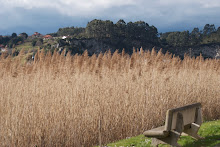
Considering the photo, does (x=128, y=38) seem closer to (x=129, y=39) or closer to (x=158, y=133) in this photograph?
(x=129, y=39)

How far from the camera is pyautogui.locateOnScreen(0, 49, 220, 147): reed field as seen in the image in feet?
16.9

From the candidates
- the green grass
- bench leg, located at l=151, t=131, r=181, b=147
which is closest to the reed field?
the green grass

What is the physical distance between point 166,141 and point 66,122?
1886 millimetres

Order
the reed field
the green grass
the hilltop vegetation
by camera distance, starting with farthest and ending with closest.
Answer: the hilltop vegetation → the green grass → the reed field

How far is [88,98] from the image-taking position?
614cm

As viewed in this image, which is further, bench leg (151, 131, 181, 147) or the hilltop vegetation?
the hilltop vegetation

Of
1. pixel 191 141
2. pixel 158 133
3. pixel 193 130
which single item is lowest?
pixel 191 141

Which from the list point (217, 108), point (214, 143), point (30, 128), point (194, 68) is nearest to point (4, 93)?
point (30, 128)

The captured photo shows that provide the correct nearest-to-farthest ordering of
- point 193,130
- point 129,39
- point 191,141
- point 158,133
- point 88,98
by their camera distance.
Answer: point 158,133 → point 193,130 → point 191,141 → point 88,98 → point 129,39

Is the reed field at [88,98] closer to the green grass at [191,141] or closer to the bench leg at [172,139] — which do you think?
the green grass at [191,141]

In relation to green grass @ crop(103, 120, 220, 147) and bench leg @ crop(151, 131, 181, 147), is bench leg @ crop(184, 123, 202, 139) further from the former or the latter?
bench leg @ crop(151, 131, 181, 147)

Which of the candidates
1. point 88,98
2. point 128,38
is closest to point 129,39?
point 128,38

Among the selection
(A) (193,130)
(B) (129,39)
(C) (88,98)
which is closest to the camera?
(A) (193,130)

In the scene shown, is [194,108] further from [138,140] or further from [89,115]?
[89,115]
